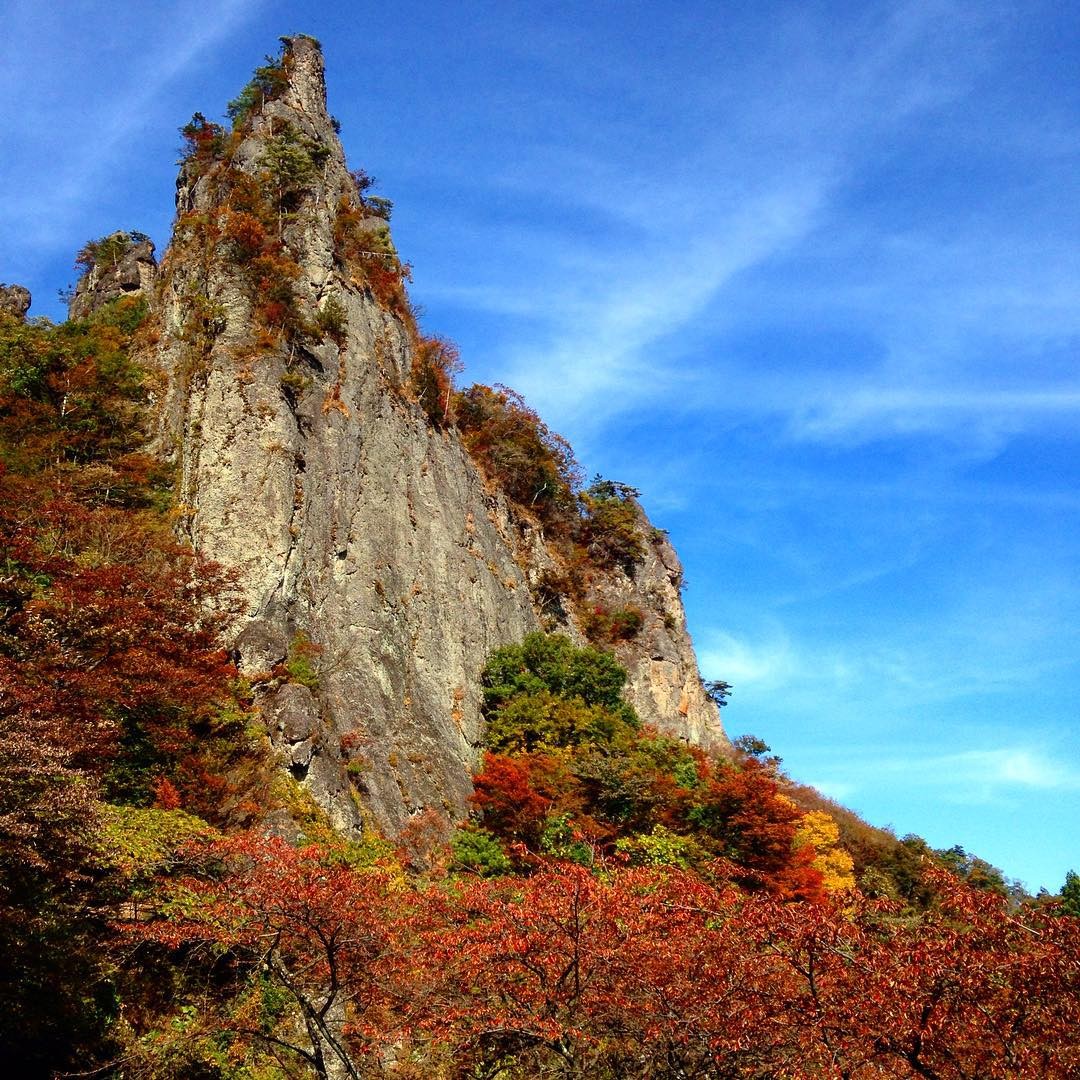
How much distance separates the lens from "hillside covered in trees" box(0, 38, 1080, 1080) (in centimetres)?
1062

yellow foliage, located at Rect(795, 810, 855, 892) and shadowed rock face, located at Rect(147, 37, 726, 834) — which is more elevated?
shadowed rock face, located at Rect(147, 37, 726, 834)

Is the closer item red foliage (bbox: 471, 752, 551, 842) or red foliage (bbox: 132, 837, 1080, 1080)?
red foliage (bbox: 132, 837, 1080, 1080)

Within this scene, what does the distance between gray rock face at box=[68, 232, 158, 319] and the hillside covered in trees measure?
27 cm

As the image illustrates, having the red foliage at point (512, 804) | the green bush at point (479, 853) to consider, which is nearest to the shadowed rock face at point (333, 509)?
the red foliage at point (512, 804)

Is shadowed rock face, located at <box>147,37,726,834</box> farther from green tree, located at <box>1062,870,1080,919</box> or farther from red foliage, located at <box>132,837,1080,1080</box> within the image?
green tree, located at <box>1062,870,1080,919</box>

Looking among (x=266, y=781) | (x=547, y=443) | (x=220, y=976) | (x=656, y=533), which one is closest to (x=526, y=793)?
(x=266, y=781)

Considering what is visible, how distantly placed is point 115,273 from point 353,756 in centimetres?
3507

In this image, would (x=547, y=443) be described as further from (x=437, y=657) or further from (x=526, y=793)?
(x=526, y=793)

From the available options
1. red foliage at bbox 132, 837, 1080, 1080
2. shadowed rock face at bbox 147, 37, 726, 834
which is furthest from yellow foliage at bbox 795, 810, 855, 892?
red foliage at bbox 132, 837, 1080, 1080

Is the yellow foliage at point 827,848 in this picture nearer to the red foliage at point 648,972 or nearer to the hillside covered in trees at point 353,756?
the hillside covered in trees at point 353,756

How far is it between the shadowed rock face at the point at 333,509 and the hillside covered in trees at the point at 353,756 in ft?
0.47

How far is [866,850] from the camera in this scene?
46375mm

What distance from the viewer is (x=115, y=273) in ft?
152

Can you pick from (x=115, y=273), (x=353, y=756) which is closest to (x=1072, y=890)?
(x=353, y=756)
